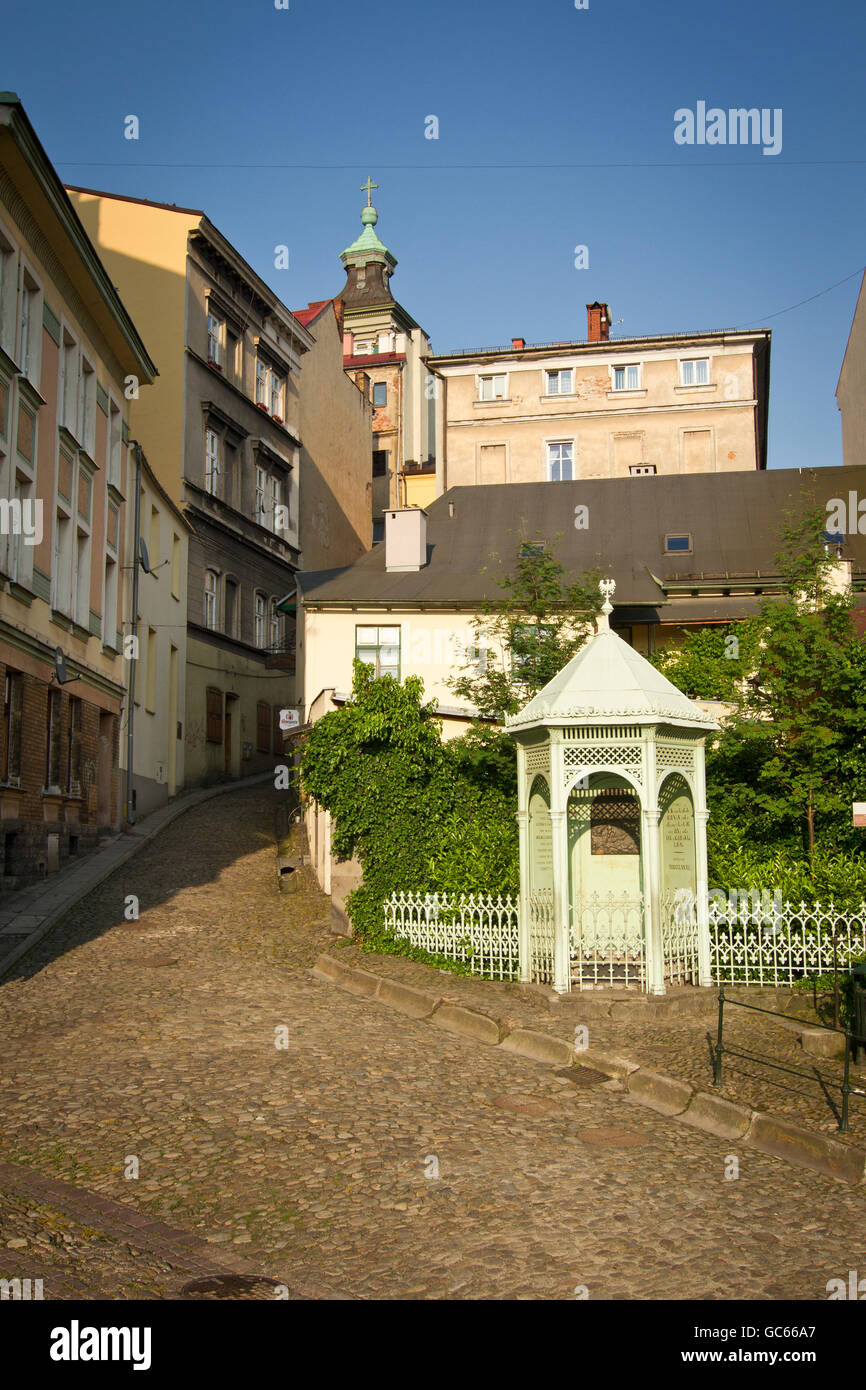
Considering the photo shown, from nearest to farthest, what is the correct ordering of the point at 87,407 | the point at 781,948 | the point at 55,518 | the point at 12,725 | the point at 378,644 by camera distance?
the point at 781,948
the point at 12,725
the point at 55,518
the point at 87,407
the point at 378,644

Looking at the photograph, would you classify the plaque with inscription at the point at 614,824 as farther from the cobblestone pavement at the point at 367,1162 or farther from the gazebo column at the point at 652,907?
the cobblestone pavement at the point at 367,1162

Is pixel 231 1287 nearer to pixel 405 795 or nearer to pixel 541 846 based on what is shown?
pixel 541 846

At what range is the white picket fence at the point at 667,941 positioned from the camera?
561 inches

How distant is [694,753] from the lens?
15297 millimetres

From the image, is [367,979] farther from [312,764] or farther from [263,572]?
[263,572]

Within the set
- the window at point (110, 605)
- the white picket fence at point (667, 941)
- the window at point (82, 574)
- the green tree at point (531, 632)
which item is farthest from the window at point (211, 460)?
the white picket fence at point (667, 941)

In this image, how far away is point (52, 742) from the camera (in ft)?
72.5

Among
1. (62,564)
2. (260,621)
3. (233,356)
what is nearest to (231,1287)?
(62,564)

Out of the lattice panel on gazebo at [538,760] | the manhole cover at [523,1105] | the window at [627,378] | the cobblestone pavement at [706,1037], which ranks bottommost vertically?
the manhole cover at [523,1105]

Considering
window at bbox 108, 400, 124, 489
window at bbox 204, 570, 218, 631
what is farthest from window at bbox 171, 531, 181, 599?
window at bbox 108, 400, 124, 489

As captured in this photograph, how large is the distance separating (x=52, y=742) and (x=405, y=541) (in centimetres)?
1243

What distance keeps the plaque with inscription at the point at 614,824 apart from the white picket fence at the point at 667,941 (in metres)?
0.67

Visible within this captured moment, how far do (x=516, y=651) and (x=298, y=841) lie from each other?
6.83 m
